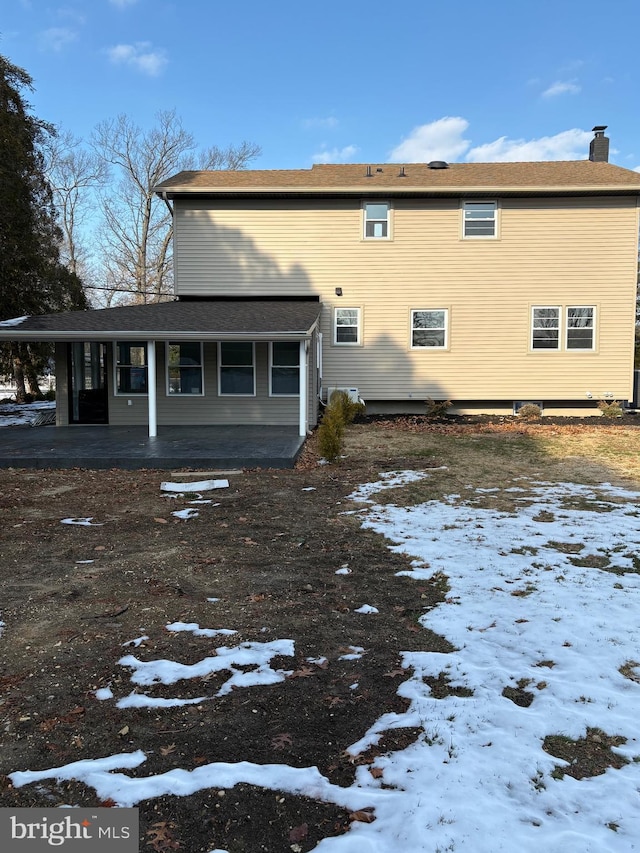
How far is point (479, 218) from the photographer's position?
15.2 metres

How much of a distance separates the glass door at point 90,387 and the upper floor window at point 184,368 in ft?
5.05

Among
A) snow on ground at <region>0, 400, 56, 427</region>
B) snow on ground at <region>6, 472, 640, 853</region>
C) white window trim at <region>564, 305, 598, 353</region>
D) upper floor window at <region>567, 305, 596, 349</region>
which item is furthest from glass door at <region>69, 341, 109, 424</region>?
upper floor window at <region>567, 305, 596, 349</region>

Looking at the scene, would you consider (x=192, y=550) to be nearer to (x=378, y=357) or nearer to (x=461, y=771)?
(x=461, y=771)

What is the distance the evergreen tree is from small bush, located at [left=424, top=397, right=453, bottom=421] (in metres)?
13.3

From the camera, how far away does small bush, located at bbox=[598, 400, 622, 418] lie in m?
15.0

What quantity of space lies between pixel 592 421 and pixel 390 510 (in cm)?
1037

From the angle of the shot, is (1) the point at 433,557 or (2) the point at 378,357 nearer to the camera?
(1) the point at 433,557

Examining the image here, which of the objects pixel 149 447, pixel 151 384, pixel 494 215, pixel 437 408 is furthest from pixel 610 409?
pixel 149 447

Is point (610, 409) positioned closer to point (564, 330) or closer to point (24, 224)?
Result: point (564, 330)

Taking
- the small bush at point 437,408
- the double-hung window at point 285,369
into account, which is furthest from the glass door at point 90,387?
the small bush at point 437,408

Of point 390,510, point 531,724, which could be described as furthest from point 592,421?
point 531,724

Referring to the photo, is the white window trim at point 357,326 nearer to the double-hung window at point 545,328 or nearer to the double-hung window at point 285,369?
the double-hung window at point 285,369

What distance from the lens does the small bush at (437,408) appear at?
15.1 meters

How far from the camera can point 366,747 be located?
246cm
